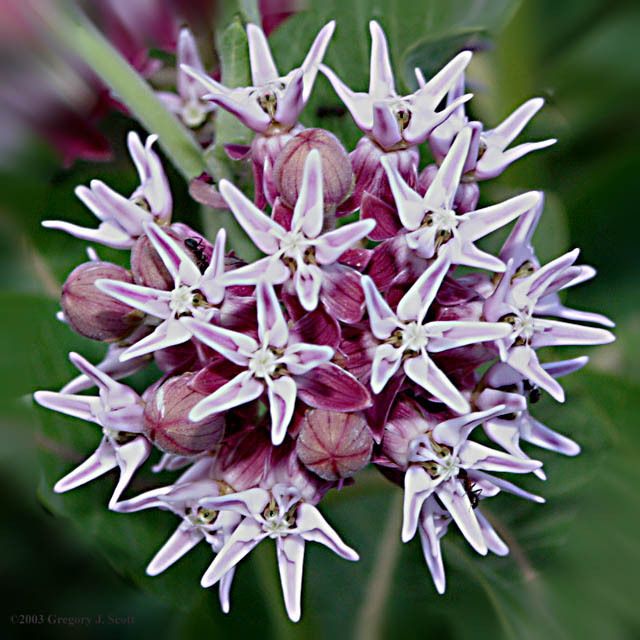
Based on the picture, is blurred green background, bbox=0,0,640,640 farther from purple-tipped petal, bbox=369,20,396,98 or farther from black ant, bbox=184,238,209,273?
black ant, bbox=184,238,209,273

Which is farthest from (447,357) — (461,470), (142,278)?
(142,278)

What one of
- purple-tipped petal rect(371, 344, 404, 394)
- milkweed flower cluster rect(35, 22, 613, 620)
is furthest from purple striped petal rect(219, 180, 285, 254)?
purple-tipped petal rect(371, 344, 404, 394)

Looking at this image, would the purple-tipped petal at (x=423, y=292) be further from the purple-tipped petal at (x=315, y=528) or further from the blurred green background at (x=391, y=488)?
the blurred green background at (x=391, y=488)

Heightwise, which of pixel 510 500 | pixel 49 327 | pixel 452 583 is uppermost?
pixel 49 327

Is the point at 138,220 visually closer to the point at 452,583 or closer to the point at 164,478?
the point at 164,478

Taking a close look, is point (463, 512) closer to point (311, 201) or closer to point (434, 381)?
point (434, 381)

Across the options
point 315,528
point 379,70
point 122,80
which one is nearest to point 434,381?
point 315,528
